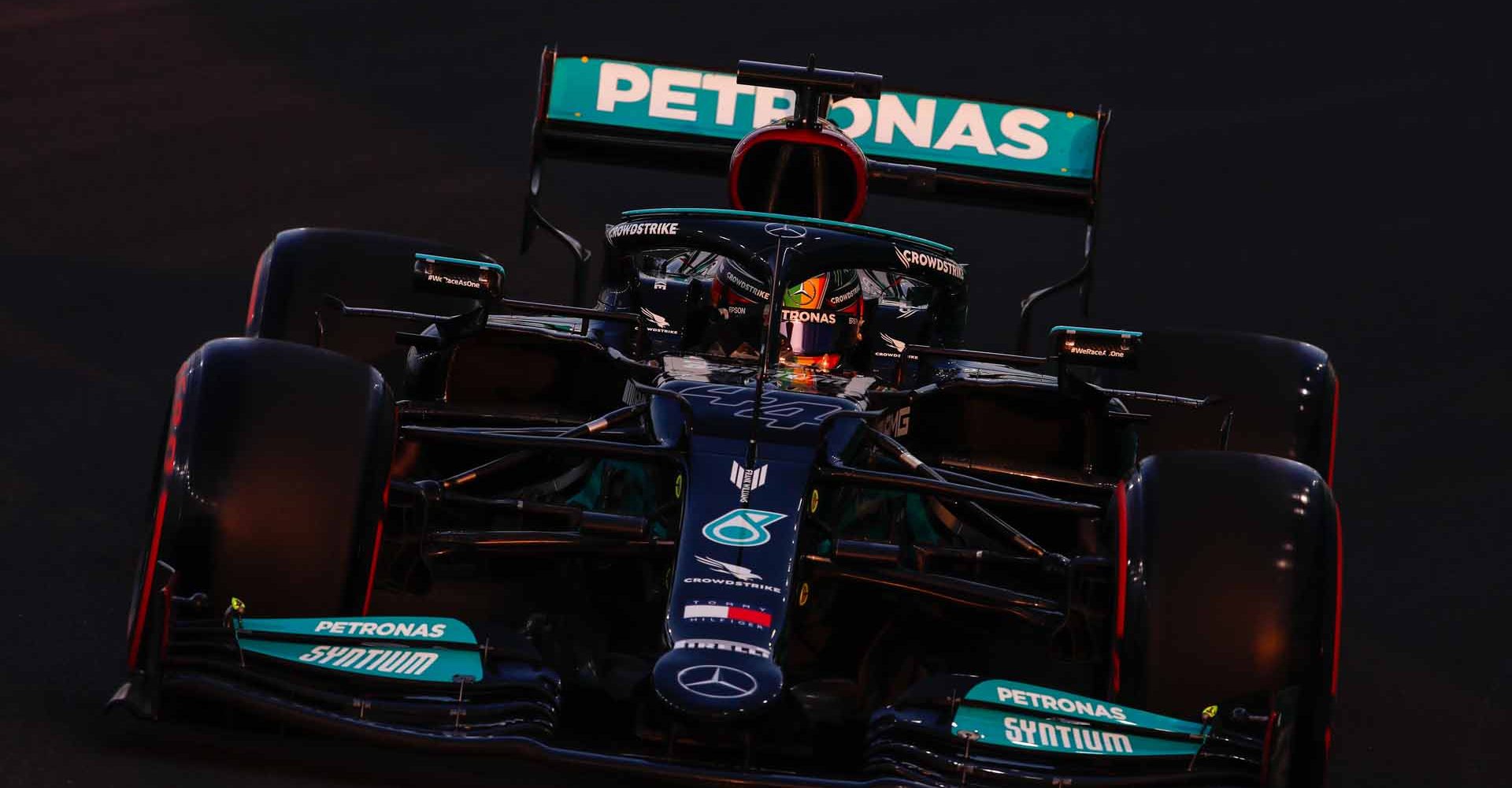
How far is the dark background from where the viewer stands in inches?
254

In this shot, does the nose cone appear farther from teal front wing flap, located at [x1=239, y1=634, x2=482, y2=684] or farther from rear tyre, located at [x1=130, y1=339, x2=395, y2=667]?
rear tyre, located at [x1=130, y1=339, x2=395, y2=667]

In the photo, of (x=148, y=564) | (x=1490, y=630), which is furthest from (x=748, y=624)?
(x=1490, y=630)

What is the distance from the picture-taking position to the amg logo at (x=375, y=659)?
187 inches

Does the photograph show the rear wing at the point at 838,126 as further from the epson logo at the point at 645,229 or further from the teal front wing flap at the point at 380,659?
the teal front wing flap at the point at 380,659

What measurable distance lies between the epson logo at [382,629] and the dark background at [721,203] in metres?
0.28

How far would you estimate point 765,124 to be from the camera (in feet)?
26.9

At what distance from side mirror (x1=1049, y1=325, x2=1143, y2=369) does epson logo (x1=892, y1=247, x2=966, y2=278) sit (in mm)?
936

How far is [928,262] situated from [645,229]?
97 cm

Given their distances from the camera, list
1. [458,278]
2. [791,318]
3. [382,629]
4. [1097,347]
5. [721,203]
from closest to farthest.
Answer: [382,629] < [1097,347] < [458,278] < [791,318] < [721,203]

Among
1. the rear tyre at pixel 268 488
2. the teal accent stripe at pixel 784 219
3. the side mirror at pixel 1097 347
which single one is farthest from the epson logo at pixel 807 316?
the rear tyre at pixel 268 488

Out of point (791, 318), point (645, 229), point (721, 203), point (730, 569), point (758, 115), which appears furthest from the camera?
point (721, 203)

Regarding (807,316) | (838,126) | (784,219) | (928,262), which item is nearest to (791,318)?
(807,316)

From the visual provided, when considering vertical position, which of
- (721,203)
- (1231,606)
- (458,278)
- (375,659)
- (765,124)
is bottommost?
(375,659)

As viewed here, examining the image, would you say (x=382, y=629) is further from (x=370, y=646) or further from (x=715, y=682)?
(x=715, y=682)
